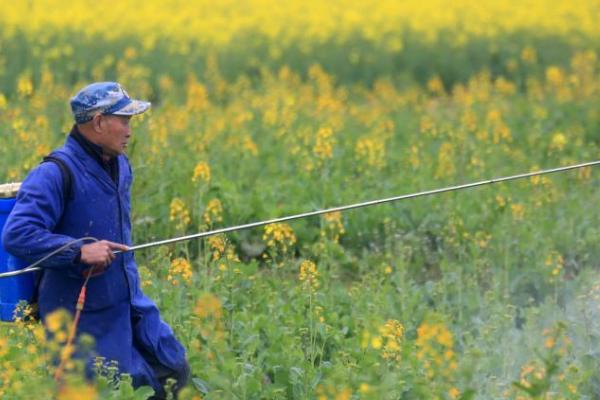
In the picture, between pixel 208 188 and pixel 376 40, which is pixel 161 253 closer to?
pixel 208 188

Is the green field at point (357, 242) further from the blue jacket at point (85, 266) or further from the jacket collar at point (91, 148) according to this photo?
the jacket collar at point (91, 148)

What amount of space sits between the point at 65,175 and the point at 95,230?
21 cm

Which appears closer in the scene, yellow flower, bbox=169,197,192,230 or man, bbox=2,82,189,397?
man, bbox=2,82,189,397

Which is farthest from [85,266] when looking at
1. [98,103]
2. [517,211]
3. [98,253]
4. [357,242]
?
[357,242]

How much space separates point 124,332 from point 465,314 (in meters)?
2.17

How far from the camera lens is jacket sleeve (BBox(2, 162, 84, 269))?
429 cm

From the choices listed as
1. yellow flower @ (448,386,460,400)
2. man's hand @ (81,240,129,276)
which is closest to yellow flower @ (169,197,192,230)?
man's hand @ (81,240,129,276)

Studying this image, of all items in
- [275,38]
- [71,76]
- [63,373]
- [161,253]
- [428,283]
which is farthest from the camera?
[275,38]

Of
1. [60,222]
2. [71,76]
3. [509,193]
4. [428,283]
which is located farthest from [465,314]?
[71,76]

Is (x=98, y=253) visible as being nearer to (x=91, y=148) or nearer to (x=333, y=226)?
(x=91, y=148)

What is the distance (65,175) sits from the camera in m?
4.45

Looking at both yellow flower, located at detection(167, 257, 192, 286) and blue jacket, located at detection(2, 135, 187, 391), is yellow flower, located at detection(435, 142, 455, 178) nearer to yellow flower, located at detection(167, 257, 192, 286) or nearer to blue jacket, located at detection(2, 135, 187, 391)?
yellow flower, located at detection(167, 257, 192, 286)

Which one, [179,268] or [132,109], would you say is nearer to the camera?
[132,109]

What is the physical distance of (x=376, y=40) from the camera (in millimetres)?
16000
